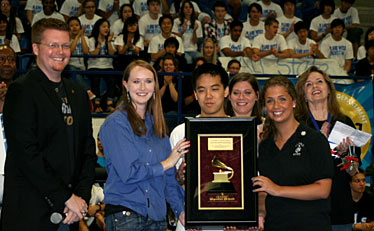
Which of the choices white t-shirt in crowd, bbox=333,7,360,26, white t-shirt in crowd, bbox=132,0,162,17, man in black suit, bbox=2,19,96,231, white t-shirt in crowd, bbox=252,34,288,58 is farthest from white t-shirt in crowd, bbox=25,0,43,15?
man in black suit, bbox=2,19,96,231

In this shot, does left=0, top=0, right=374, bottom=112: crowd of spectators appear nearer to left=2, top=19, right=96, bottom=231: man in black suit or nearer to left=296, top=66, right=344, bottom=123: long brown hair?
left=296, top=66, right=344, bottom=123: long brown hair

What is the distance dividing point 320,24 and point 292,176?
9504 millimetres

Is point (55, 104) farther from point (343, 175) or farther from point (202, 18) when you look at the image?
point (202, 18)

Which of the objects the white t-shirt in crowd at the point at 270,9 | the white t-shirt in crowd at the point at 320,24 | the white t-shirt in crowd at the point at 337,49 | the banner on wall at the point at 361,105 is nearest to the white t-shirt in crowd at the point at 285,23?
the white t-shirt in crowd at the point at 270,9

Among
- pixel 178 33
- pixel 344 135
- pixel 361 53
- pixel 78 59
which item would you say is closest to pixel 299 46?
pixel 361 53

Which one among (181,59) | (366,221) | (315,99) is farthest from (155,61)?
(315,99)

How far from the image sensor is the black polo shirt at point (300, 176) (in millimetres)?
3377

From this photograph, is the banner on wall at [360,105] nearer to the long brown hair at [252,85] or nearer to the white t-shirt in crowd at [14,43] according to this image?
the long brown hair at [252,85]

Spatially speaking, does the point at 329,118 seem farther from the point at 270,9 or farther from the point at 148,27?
Answer: the point at 270,9

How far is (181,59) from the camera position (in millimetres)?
9633

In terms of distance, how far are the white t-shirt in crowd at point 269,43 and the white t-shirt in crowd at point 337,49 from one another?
3.89 feet

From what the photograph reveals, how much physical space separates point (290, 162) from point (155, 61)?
6552 mm

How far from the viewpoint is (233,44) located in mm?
10633

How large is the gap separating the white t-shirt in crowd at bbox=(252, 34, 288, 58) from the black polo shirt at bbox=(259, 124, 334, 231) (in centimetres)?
747
